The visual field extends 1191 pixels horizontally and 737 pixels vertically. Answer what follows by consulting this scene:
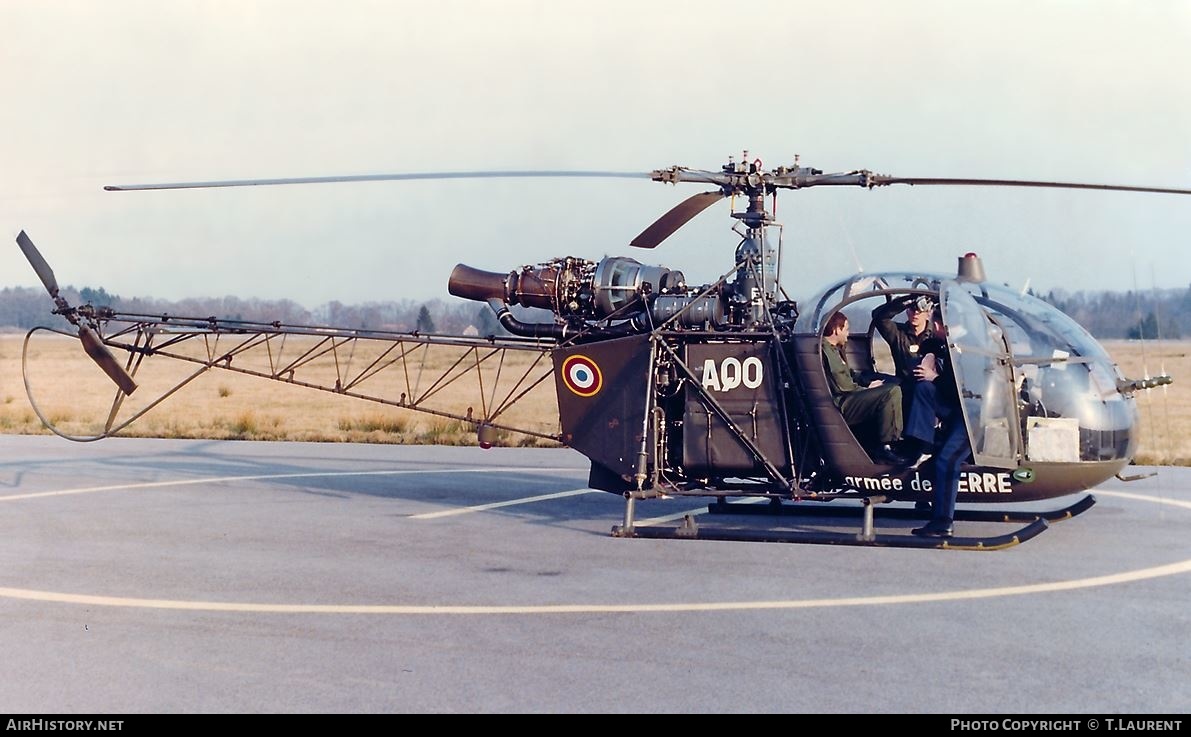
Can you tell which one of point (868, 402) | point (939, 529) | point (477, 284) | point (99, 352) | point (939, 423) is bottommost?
point (939, 529)

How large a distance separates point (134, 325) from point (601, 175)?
21.9 feet

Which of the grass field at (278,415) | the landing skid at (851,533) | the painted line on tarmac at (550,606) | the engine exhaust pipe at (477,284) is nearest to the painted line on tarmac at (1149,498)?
the grass field at (278,415)

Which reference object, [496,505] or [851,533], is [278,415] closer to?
[496,505]

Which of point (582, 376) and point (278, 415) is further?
point (278, 415)

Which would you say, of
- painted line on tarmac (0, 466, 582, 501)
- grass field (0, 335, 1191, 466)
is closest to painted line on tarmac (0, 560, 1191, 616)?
grass field (0, 335, 1191, 466)

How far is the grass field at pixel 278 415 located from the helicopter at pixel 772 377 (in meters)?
1.02

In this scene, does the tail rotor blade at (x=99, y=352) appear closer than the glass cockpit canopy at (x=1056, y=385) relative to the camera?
No

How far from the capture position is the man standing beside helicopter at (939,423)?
34.7 feet

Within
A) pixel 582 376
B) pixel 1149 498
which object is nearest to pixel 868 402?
pixel 582 376

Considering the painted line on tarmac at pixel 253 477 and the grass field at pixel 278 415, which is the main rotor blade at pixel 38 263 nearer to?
the painted line on tarmac at pixel 253 477

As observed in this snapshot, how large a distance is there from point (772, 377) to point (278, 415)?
73.1ft

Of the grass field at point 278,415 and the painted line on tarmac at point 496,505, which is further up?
the grass field at point 278,415

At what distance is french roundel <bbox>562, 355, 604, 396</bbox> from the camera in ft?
39.4

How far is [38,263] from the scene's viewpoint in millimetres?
14250
